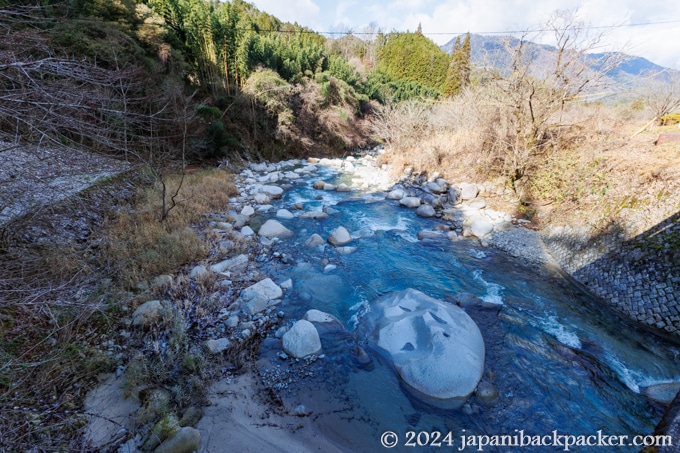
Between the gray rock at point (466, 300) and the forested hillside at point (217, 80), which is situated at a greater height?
the forested hillside at point (217, 80)

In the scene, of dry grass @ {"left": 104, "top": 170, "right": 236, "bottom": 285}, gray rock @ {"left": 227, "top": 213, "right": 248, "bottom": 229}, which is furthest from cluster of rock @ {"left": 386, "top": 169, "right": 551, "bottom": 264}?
dry grass @ {"left": 104, "top": 170, "right": 236, "bottom": 285}

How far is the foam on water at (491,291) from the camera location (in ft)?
15.0

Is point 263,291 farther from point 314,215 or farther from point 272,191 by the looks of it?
point 272,191

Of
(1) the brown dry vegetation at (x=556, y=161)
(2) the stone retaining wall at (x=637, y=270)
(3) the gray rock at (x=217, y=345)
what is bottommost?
(3) the gray rock at (x=217, y=345)

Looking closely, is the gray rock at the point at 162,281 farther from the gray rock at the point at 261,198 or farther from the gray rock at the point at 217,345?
the gray rock at the point at 261,198

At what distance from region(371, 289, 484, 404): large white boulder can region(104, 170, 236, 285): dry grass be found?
11.7 feet

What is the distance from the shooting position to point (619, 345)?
3738 mm

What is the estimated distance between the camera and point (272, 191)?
9.30 m

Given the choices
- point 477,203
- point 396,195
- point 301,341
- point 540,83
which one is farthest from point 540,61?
point 301,341

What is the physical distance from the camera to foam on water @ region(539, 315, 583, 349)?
12.4 ft

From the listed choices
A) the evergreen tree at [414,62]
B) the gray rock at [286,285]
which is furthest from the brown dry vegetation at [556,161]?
the evergreen tree at [414,62]

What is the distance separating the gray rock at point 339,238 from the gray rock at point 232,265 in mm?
1939

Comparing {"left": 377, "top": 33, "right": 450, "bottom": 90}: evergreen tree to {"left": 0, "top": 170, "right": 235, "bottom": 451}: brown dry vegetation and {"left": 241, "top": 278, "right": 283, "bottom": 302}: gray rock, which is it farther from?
{"left": 241, "top": 278, "right": 283, "bottom": 302}: gray rock

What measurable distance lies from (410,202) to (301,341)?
626cm
